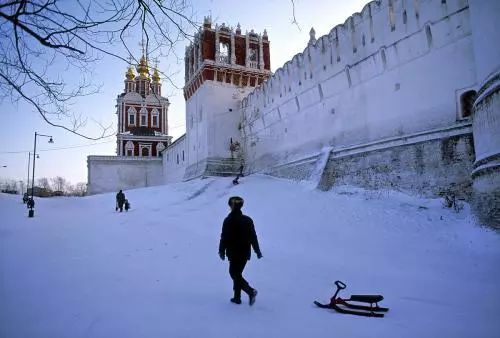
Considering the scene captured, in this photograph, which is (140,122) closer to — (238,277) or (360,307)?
(238,277)

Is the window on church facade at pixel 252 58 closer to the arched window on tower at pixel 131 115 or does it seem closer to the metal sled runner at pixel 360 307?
the arched window on tower at pixel 131 115

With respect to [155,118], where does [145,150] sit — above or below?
below

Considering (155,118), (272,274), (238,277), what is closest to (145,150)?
(155,118)

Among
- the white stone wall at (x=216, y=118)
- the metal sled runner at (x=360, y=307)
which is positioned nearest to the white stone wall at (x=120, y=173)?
the white stone wall at (x=216, y=118)

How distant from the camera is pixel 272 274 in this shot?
19.7ft

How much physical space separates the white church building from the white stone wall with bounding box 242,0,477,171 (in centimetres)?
4

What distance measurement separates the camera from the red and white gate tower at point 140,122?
42281 millimetres

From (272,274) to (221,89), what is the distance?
2191cm

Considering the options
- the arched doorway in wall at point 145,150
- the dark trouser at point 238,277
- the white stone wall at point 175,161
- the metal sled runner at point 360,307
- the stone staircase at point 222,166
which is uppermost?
the arched doorway in wall at point 145,150

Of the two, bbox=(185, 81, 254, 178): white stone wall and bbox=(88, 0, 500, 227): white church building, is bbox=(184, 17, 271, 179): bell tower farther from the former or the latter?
bbox=(88, 0, 500, 227): white church building

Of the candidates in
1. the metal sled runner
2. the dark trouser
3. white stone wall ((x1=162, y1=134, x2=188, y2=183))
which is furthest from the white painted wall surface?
the metal sled runner

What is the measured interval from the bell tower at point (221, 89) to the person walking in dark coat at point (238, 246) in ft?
68.7

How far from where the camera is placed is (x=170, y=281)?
5.17 m

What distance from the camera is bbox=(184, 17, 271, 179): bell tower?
2573 centimetres
